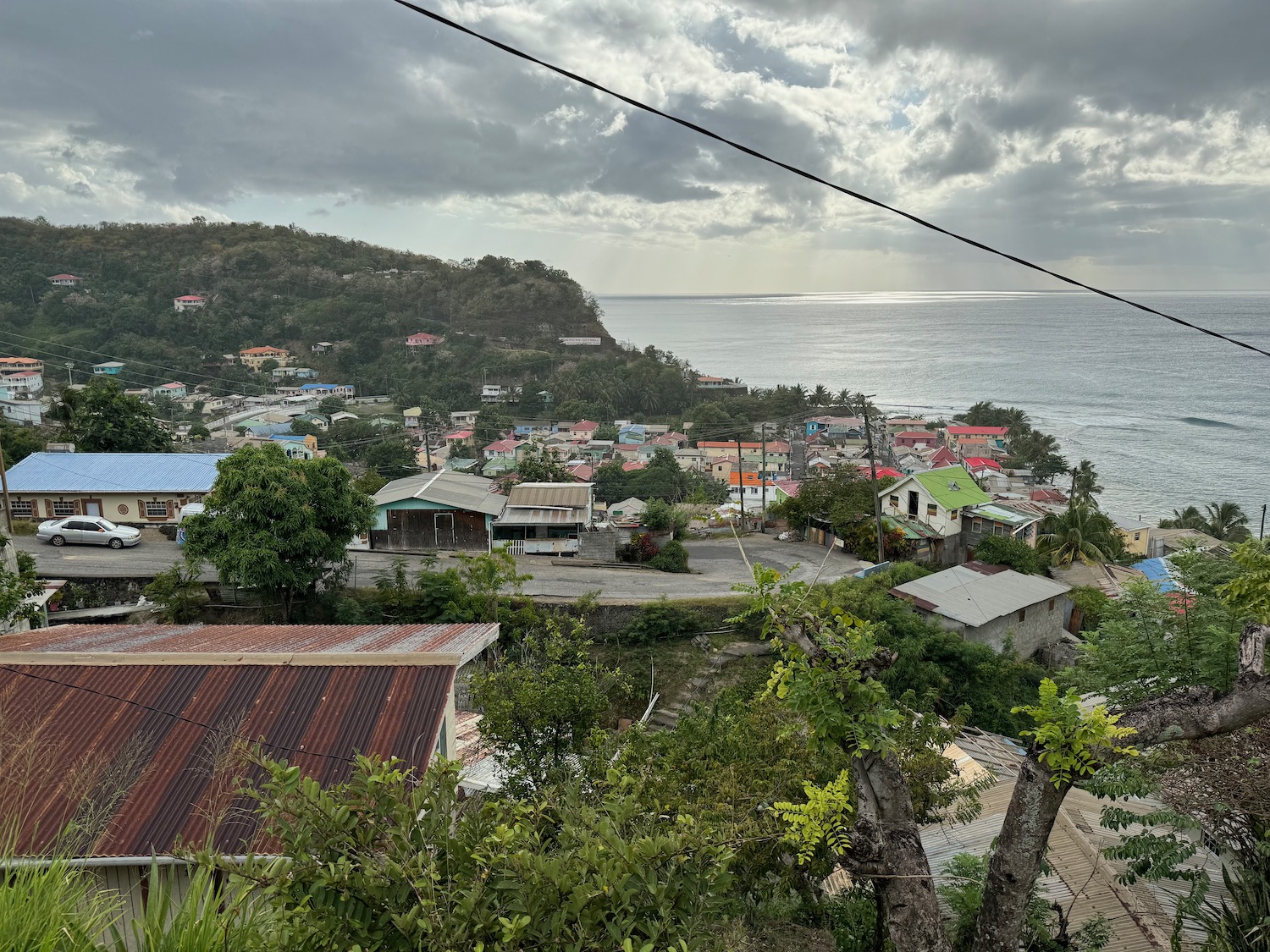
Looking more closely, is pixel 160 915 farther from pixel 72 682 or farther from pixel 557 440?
pixel 557 440

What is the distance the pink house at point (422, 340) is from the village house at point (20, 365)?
1147 inches

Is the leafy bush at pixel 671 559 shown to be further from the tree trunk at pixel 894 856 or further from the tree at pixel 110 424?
the tree at pixel 110 424

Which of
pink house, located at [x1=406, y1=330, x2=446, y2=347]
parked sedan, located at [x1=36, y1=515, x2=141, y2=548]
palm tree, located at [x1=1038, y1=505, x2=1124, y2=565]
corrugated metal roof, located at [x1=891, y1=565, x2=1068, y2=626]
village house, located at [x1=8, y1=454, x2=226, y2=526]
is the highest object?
pink house, located at [x1=406, y1=330, x2=446, y2=347]

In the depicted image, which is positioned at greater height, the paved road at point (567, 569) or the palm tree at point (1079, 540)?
the paved road at point (567, 569)

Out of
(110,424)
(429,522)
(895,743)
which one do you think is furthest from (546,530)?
(895,743)

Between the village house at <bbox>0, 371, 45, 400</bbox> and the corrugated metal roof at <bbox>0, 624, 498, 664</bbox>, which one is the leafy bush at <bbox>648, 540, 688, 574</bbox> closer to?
the corrugated metal roof at <bbox>0, 624, 498, 664</bbox>

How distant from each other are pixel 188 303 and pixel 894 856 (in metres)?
82.9

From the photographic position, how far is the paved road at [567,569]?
16312mm

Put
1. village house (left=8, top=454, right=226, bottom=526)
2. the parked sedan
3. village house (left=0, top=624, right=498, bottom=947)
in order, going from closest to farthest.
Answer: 1. village house (left=0, top=624, right=498, bottom=947)
2. the parked sedan
3. village house (left=8, top=454, right=226, bottom=526)

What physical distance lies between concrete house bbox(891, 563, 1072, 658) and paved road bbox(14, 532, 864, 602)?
233 cm

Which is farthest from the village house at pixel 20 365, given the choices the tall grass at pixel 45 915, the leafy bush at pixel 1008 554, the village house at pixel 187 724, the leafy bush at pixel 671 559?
the tall grass at pixel 45 915

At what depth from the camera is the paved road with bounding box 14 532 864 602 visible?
16312 millimetres

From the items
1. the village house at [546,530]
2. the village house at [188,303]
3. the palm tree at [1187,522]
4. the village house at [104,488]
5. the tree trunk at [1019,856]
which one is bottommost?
the palm tree at [1187,522]

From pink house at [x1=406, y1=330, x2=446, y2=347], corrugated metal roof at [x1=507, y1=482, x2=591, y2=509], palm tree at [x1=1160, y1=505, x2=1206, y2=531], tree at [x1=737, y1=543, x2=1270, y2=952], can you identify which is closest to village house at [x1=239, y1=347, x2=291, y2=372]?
pink house at [x1=406, y1=330, x2=446, y2=347]
